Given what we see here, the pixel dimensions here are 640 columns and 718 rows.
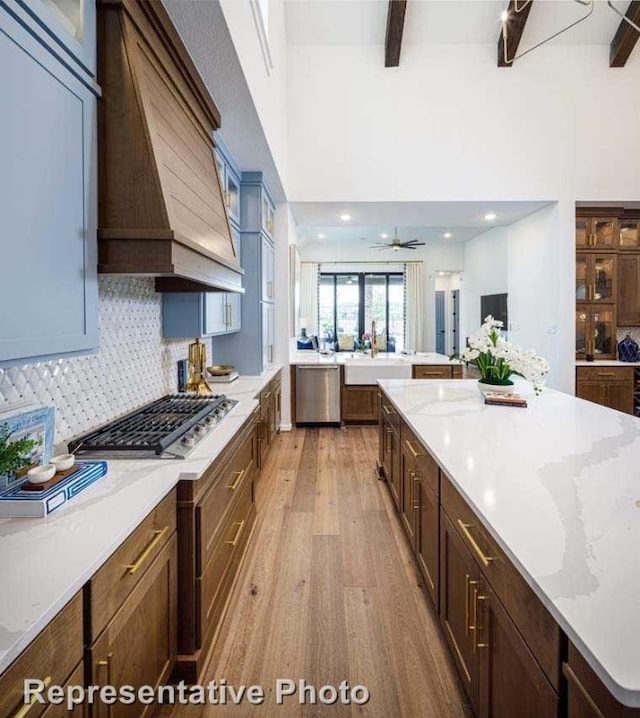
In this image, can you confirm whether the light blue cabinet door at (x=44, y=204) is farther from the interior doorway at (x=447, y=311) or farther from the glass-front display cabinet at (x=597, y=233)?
the interior doorway at (x=447, y=311)

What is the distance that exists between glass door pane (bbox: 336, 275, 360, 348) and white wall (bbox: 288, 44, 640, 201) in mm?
5236

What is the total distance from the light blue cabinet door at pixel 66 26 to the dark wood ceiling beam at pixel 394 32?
428 centimetres

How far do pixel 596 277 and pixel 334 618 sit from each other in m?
5.39

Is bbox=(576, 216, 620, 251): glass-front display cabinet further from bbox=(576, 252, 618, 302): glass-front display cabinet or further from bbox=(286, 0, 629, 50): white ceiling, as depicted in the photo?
bbox=(286, 0, 629, 50): white ceiling

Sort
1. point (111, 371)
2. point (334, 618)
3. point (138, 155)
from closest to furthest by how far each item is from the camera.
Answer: point (138, 155) → point (334, 618) → point (111, 371)

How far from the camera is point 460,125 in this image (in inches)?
196

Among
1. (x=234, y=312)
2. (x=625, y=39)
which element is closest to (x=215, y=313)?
(x=234, y=312)

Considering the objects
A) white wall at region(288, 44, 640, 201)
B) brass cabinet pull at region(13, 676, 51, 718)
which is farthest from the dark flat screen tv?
brass cabinet pull at region(13, 676, 51, 718)

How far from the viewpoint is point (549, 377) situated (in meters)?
5.33

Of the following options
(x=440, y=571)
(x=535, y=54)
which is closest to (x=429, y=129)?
(x=535, y=54)

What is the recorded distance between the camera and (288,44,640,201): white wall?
4957mm

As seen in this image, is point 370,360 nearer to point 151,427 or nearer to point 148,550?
point 151,427

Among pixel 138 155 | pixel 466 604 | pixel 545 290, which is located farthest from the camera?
pixel 545 290

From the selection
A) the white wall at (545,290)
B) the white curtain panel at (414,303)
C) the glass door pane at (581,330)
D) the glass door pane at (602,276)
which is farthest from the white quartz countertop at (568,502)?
the white curtain panel at (414,303)
